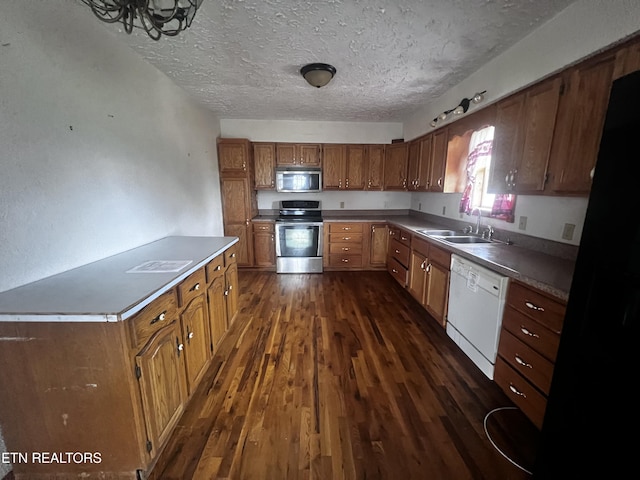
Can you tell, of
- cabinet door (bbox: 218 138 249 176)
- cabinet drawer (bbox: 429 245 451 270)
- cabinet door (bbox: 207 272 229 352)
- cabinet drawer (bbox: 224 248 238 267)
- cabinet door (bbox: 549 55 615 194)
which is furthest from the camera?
cabinet door (bbox: 218 138 249 176)

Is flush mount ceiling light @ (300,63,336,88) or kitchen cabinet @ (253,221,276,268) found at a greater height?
flush mount ceiling light @ (300,63,336,88)

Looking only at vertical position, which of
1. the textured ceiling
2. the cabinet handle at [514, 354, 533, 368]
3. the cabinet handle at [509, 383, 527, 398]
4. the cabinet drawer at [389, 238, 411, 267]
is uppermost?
the textured ceiling

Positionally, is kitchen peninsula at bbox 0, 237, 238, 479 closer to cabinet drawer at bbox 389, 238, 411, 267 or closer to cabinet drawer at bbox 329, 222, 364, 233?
cabinet drawer at bbox 389, 238, 411, 267

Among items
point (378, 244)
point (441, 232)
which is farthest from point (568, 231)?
point (378, 244)

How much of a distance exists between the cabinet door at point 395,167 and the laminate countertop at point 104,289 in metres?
3.50

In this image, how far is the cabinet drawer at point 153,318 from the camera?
46.2 inches

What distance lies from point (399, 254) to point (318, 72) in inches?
101

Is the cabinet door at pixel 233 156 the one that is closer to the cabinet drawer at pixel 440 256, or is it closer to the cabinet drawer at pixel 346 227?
the cabinet drawer at pixel 346 227

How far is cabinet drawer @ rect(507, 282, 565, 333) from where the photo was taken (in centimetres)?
135

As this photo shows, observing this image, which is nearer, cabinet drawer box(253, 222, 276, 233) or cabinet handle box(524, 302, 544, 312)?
cabinet handle box(524, 302, 544, 312)

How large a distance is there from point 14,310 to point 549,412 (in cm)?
230

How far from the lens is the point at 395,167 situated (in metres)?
4.54

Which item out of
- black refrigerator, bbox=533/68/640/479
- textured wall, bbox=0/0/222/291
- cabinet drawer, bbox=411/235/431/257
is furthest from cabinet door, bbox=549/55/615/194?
textured wall, bbox=0/0/222/291

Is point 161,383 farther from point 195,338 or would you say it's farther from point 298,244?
point 298,244
